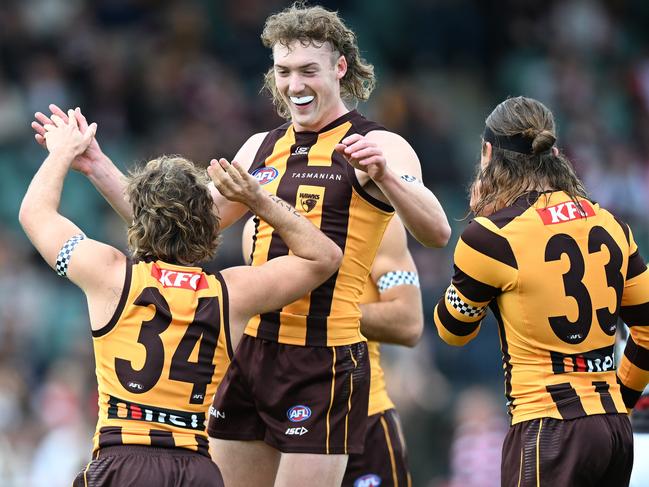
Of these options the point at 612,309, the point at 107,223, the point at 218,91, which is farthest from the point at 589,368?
the point at 218,91

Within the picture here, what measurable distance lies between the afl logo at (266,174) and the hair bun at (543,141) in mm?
1227

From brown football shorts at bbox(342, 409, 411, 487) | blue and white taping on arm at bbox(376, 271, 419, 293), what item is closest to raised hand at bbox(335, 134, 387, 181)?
blue and white taping on arm at bbox(376, 271, 419, 293)

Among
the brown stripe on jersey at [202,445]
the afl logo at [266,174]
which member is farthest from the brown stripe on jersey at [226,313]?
the afl logo at [266,174]

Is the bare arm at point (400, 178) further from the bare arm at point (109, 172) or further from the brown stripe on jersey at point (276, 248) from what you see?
the bare arm at point (109, 172)

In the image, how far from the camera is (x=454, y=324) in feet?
16.9

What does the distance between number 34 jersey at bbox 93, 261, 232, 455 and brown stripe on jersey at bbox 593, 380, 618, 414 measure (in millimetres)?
1544

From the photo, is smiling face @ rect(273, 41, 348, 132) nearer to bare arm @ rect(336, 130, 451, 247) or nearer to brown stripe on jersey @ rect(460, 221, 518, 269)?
bare arm @ rect(336, 130, 451, 247)

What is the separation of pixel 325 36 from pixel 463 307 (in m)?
1.44

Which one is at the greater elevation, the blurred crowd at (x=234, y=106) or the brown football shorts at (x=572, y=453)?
the blurred crowd at (x=234, y=106)

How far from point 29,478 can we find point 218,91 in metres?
5.08

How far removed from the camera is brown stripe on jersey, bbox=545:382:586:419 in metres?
4.84

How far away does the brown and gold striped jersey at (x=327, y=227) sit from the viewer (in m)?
5.46

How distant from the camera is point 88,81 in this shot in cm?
1402

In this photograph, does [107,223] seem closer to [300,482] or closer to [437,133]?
[437,133]
